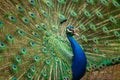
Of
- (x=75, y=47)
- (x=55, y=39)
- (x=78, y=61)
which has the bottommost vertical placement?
(x=78, y=61)

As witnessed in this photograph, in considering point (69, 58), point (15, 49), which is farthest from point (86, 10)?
point (15, 49)

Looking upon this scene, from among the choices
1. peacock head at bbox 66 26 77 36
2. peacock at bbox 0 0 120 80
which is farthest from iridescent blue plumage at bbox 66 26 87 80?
peacock head at bbox 66 26 77 36

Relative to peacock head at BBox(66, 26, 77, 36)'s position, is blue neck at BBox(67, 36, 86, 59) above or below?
below

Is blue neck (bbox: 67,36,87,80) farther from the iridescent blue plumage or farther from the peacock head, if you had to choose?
the peacock head

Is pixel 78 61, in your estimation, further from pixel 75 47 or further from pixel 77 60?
pixel 75 47

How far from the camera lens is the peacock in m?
5.38

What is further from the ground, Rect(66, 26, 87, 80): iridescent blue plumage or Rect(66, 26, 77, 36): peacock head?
Rect(66, 26, 77, 36): peacock head

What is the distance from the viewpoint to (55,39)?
17.9ft

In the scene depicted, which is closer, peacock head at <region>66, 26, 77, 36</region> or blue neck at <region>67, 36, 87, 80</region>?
peacock head at <region>66, 26, 77, 36</region>

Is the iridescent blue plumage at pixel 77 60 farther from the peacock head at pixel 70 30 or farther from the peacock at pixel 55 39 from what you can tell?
the peacock head at pixel 70 30

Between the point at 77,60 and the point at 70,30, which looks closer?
the point at 70,30

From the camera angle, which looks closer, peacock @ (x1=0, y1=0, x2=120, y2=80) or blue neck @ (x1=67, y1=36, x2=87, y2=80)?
peacock @ (x1=0, y1=0, x2=120, y2=80)

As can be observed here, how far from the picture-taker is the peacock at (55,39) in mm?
5379

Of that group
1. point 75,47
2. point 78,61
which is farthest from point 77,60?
point 75,47
